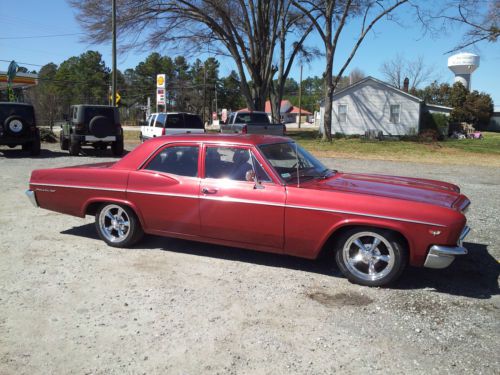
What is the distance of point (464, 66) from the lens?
2384 inches

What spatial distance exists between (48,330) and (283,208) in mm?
2328

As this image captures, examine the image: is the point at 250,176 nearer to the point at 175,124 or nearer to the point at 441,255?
the point at 441,255

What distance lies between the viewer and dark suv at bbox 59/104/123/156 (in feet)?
51.9

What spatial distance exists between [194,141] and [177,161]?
0.31m

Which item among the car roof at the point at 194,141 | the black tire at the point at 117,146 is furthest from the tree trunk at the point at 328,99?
the car roof at the point at 194,141

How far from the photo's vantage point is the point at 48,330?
3.41 m

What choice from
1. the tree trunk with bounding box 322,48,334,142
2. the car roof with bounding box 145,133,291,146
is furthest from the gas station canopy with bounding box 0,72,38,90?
the car roof with bounding box 145,133,291,146

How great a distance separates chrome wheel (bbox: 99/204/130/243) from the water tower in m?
63.9

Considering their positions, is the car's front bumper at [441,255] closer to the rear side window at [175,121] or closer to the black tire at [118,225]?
the black tire at [118,225]

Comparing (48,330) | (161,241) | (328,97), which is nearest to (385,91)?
(328,97)

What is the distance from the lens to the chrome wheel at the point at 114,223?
5340 millimetres

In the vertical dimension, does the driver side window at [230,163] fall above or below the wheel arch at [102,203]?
above

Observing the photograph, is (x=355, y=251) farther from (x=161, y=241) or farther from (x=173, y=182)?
(x=161, y=241)

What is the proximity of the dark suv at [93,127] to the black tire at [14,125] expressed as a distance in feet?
5.36
